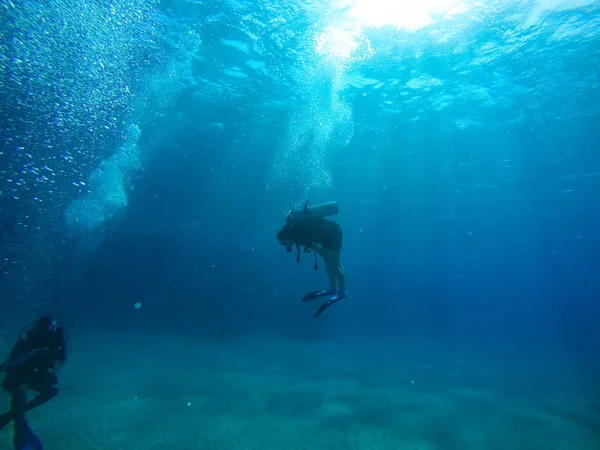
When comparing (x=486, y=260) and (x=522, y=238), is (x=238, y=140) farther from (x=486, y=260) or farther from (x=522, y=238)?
(x=486, y=260)

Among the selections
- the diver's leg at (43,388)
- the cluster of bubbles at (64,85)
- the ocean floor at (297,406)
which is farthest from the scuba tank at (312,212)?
the cluster of bubbles at (64,85)

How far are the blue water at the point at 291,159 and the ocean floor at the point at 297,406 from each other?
0.11 m

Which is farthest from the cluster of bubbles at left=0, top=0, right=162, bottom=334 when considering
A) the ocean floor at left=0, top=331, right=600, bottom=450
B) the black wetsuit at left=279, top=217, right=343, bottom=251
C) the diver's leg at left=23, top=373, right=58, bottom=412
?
the ocean floor at left=0, top=331, right=600, bottom=450

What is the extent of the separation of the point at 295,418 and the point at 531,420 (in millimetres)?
8744

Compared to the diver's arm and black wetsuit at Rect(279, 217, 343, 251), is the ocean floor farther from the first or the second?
black wetsuit at Rect(279, 217, 343, 251)

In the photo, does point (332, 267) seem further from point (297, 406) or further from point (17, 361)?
point (297, 406)

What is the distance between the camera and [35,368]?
6.82 meters

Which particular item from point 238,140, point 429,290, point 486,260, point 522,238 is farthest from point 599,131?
point 429,290

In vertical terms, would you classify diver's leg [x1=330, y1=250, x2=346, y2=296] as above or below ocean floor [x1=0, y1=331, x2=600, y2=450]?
above

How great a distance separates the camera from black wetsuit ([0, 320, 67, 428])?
Result: 6.69 meters

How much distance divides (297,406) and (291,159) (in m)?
19.4

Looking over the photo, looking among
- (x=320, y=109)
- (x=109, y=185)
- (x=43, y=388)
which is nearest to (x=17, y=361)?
(x=43, y=388)

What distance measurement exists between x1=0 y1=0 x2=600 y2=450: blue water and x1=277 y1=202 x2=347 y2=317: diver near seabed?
215 inches

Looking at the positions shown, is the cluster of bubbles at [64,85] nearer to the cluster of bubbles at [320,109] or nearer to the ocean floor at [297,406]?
the cluster of bubbles at [320,109]
